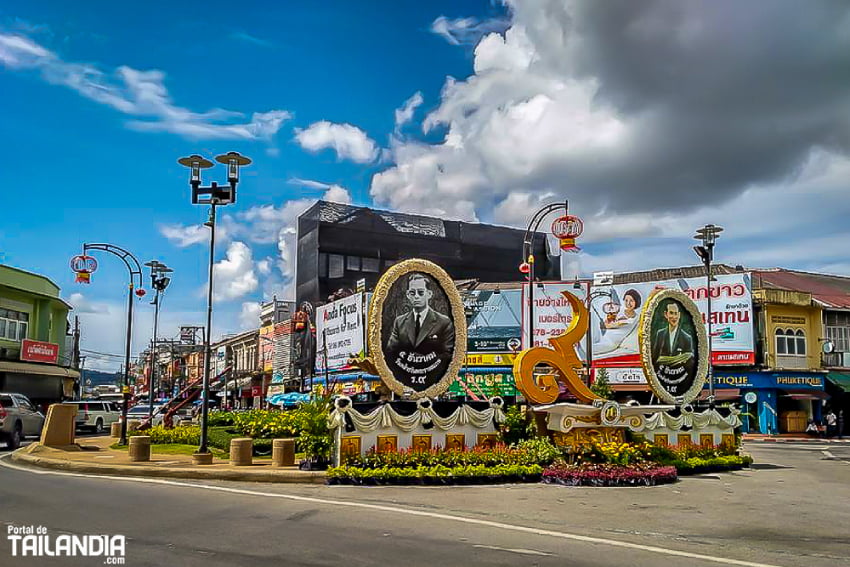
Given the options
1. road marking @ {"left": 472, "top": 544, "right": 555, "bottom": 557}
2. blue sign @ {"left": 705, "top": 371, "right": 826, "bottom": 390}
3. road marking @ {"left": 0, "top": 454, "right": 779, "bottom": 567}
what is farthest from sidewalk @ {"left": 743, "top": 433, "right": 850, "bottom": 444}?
road marking @ {"left": 472, "top": 544, "right": 555, "bottom": 557}

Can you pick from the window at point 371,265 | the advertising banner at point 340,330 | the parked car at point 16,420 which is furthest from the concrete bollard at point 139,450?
the window at point 371,265

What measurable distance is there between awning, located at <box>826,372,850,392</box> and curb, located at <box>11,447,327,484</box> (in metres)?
36.6

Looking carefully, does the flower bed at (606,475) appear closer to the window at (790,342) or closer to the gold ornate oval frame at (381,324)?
the gold ornate oval frame at (381,324)

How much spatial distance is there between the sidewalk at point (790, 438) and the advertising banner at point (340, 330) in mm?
24502

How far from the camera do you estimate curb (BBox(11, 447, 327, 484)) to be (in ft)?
55.7

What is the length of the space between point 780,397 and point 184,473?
120 ft

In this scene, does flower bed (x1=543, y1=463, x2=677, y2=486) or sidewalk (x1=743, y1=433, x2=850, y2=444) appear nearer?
A: flower bed (x1=543, y1=463, x2=677, y2=486)

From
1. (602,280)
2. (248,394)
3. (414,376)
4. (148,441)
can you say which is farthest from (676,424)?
(248,394)

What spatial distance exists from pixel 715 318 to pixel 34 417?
35.2m

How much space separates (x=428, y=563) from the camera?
866 cm

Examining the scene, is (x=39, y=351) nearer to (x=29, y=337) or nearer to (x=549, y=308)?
(x=29, y=337)

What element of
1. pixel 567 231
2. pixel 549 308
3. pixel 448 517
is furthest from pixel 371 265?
pixel 448 517

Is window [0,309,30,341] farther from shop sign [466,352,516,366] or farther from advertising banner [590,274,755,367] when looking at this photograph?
advertising banner [590,274,755,367]

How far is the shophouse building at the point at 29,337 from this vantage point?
46156 mm
